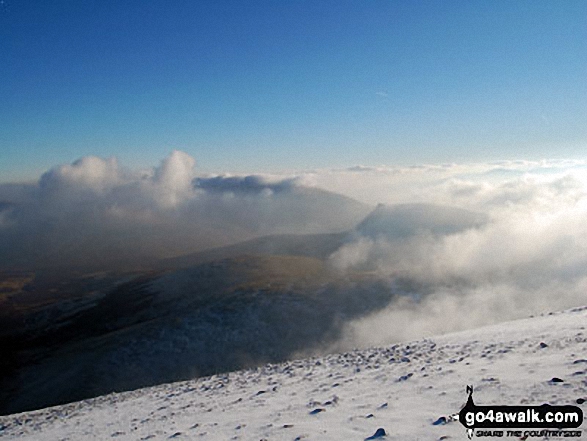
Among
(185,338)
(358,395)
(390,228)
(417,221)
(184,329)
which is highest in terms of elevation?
(358,395)

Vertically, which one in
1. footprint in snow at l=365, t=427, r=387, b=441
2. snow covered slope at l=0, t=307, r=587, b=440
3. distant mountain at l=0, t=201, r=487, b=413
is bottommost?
distant mountain at l=0, t=201, r=487, b=413

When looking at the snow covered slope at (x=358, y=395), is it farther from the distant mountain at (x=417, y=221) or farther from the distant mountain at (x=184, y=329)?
the distant mountain at (x=417, y=221)

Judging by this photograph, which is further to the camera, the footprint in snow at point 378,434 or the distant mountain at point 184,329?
the distant mountain at point 184,329

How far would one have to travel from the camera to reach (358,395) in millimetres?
13062

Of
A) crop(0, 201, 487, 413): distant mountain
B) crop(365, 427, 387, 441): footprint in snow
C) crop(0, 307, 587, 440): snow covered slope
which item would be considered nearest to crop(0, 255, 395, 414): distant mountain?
crop(0, 201, 487, 413): distant mountain

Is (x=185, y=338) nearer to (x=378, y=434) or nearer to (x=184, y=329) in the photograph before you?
(x=184, y=329)

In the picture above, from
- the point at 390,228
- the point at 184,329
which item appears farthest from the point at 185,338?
the point at 390,228

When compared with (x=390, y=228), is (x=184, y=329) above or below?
below

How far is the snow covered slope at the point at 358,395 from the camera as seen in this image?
32.4 feet

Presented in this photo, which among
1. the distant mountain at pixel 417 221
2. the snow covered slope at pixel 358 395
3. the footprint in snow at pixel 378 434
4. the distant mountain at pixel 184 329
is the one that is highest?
the footprint in snow at pixel 378 434

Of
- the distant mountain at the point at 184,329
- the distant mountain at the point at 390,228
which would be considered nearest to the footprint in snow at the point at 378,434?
the distant mountain at the point at 184,329

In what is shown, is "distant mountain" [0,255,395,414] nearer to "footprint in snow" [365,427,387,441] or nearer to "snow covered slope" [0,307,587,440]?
"snow covered slope" [0,307,587,440]

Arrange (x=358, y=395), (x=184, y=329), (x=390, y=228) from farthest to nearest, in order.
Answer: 1. (x=390, y=228)
2. (x=184, y=329)
3. (x=358, y=395)

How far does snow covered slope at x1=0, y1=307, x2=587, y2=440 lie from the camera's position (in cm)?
987
